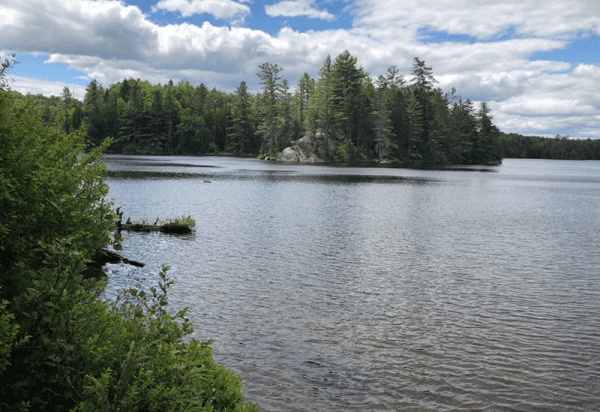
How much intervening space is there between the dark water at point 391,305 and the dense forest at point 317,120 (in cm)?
8276

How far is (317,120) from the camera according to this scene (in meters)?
106

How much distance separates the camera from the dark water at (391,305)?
7.98 metres

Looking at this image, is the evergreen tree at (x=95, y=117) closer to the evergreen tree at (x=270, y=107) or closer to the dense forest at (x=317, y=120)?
the dense forest at (x=317, y=120)

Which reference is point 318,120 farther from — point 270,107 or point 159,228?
point 159,228

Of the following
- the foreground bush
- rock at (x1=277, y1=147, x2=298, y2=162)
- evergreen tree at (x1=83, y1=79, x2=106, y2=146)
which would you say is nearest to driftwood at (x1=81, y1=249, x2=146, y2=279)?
the foreground bush

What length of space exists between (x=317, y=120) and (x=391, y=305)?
317ft

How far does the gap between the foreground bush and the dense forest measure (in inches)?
4027

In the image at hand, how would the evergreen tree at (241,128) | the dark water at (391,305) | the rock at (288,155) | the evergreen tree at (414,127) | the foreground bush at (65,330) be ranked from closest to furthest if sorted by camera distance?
the foreground bush at (65,330) → the dark water at (391,305) → the rock at (288,155) → the evergreen tree at (414,127) → the evergreen tree at (241,128)

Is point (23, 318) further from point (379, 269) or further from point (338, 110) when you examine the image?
point (338, 110)

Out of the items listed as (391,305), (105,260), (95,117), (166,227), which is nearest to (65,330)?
(391,305)

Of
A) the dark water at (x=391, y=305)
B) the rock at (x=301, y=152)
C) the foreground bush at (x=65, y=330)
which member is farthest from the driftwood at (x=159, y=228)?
the rock at (x=301, y=152)

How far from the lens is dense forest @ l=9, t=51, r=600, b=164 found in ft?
356

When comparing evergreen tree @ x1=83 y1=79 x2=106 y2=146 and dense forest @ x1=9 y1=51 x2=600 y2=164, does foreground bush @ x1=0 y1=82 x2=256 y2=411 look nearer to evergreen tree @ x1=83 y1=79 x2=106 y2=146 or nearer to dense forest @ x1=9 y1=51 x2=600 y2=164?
dense forest @ x1=9 y1=51 x2=600 y2=164

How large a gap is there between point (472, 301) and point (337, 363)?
609cm
